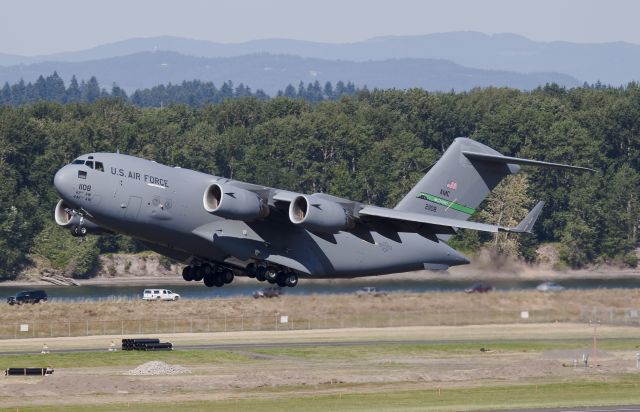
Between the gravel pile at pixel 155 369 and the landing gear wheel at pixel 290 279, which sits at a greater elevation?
the landing gear wheel at pixel 290 279

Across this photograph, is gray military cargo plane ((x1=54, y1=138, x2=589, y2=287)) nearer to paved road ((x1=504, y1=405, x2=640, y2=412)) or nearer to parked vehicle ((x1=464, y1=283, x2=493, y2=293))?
paved road ((x1=504, y1=405, x2=640, y2=412))

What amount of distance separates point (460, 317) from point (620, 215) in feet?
144

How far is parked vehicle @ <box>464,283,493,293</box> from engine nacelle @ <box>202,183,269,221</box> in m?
22.4

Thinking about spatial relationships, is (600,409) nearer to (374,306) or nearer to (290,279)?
(290,279)

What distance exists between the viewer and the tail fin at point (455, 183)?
49.4 metres

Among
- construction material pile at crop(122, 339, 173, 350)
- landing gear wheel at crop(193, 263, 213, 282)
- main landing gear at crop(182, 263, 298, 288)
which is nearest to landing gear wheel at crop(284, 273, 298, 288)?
main landing gear at crop(182, 263, 298, 288)

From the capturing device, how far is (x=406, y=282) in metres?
79.1

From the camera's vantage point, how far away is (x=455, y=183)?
162 feet

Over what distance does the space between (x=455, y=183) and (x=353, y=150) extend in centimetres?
6994

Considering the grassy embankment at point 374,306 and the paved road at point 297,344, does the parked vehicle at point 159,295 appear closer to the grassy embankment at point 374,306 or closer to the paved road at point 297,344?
the grassy embankment at point 374,306

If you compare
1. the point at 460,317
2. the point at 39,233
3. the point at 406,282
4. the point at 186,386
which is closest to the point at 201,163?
the point at 39,233

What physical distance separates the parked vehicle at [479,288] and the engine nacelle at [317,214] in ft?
68.5

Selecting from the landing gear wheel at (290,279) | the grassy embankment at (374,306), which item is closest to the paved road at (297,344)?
the grassy embankment at (374,306)

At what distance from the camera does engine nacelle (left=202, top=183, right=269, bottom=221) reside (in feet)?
140
